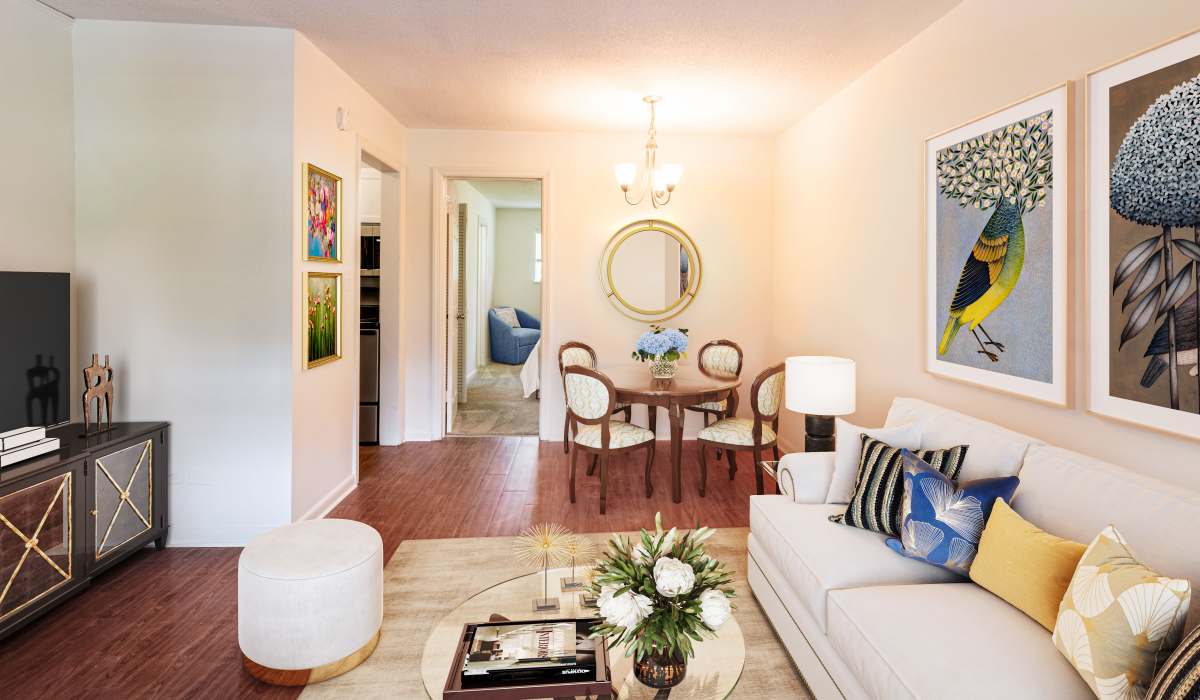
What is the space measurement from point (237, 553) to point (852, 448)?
3.01m

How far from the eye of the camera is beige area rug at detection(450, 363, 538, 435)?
19.5 ft

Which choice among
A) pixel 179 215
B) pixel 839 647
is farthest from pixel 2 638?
pixel 839 647

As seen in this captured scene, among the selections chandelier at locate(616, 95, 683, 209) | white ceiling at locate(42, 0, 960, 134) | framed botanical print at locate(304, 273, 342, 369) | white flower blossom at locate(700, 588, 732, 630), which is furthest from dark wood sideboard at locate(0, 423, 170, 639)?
chandelier at locate(616, 95, 683, 209)

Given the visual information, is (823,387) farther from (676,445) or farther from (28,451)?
(28,451)

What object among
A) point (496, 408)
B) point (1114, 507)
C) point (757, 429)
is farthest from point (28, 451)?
point (496, 408)

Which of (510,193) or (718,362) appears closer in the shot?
(718,362)

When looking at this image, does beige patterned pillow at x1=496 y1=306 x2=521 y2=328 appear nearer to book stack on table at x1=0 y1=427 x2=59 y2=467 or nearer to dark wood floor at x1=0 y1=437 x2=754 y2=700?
dark wood floor at x1=0 y1=437 x2=754 y2=700

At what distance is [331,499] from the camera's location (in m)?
3.81

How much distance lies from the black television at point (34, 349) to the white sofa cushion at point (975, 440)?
371cm

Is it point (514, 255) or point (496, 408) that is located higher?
point (514, 255)

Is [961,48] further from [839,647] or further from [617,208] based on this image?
[617,208]

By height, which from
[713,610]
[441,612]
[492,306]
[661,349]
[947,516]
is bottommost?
[441,612]

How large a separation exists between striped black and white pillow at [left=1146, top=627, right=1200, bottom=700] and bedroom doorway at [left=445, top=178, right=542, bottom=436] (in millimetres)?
4874

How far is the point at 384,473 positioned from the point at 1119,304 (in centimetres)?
423
